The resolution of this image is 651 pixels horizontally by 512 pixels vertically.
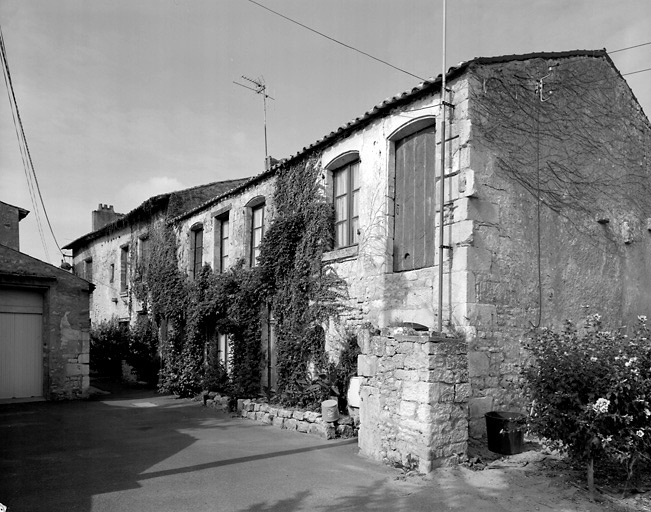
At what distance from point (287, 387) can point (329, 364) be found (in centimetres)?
157

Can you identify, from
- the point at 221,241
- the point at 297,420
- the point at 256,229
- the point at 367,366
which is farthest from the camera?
the point at 221,241

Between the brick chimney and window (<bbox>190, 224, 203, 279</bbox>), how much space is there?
19.8 ft

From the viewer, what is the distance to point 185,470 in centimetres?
658

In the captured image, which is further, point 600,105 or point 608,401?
point 600,105

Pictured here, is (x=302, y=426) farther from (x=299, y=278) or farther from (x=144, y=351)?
(x=144, y=351)

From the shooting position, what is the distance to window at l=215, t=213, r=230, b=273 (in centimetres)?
1488

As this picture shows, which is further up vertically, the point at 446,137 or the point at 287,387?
the point at 446,137

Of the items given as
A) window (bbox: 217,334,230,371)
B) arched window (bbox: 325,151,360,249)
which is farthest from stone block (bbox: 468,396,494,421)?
window (bbox: 217,334,230,371)

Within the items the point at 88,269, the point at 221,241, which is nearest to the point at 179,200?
the point at 221,241

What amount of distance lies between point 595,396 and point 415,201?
4.42 meters

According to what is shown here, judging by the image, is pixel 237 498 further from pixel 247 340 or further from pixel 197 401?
pixel 197 401

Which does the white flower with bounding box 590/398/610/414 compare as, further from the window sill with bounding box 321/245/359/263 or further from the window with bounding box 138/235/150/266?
the window with bounding box 138/235/150/266

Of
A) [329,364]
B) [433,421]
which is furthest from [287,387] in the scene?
[433,421]

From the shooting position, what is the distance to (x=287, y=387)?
35.3ft
